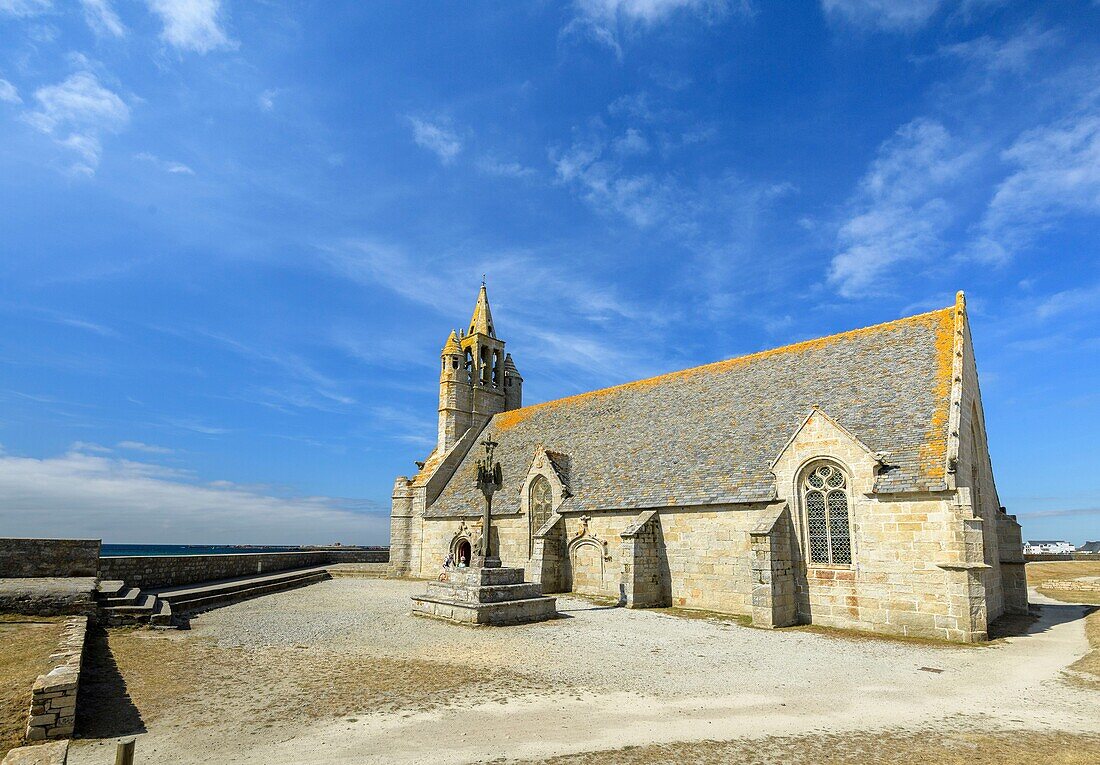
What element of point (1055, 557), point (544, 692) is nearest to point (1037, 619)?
point (544, 692)

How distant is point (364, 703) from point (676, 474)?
1552 centimetres

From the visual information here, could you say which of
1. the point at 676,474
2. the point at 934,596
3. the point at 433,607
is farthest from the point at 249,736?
the point at 676,474

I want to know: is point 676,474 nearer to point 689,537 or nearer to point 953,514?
point 689,537

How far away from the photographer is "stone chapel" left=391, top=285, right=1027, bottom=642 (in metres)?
15.9

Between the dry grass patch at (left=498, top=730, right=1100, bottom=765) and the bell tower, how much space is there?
→ 2971cm

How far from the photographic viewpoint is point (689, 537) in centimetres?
2069

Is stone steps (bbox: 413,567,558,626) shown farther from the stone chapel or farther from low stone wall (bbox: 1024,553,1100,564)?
low stone wall (bbox: 1024,553,1100,564)

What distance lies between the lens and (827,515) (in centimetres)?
1775

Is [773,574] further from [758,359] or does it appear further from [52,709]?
[52,709]

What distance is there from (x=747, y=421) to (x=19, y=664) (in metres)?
21.1

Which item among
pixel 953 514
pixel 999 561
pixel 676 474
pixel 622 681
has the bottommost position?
pixel 622 681

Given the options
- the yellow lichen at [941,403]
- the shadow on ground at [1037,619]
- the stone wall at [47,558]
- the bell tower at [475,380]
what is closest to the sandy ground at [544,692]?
the shadow on ground at [1037,619]

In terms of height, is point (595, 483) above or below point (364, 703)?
above

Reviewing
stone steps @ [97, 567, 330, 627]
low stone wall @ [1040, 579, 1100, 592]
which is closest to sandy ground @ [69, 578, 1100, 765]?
stone steps @ [97, 567, 330, 627]
